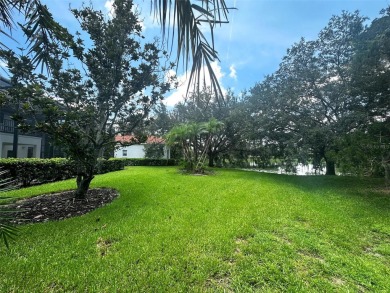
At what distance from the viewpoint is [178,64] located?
1205 mm

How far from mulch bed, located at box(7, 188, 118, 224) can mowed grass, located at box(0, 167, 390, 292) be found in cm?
48

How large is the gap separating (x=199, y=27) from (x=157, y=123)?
2039 cm

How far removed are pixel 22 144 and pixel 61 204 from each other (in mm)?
14632

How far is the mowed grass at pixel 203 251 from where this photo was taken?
7.92 feet

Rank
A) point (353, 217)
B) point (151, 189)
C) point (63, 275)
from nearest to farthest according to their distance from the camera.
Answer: point (63, 275) → point (353, 217) → point (151, 189)

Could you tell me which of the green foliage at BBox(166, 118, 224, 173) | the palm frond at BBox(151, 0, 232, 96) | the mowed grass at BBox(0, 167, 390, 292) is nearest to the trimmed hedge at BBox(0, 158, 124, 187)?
the mowed grass at BBox(0, 167, 390, 292)

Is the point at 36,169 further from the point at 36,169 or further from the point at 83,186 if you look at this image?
the point at 83,186

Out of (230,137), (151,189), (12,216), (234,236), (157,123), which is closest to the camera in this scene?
(12,216)

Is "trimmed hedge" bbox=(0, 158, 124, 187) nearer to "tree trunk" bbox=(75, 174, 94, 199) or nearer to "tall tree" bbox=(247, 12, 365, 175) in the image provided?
"tree trunk" bbox=(75, 174, 94, 199)

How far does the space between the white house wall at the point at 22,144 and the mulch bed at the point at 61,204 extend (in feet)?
39.9

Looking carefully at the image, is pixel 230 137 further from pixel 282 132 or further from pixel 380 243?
pixel 380 243

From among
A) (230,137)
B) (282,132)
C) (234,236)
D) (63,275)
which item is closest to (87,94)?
(63,275)

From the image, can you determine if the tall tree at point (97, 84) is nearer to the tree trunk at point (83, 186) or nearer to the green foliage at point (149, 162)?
the tree trunk at point (83, 186)

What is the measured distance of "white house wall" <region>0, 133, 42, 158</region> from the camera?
1451 cm
